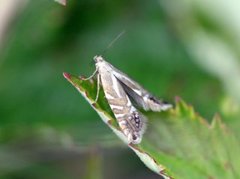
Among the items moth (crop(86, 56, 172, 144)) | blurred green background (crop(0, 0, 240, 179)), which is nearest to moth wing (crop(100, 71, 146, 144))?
moth (crop(86, 56, 172, 144))

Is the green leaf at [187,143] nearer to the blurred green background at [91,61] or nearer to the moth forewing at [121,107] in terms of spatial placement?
the moth forewing at [121,107]

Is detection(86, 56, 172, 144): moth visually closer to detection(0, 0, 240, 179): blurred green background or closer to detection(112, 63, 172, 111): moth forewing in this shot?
detection(112, 63, 172, 111): moth forewing

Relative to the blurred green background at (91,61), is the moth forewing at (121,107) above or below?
below

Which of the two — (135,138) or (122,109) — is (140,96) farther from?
(135,138)

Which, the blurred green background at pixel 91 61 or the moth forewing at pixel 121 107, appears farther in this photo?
the blurred green background at pixel 91 61

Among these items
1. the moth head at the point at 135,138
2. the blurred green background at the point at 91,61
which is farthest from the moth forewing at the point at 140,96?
the blurred green background at the point at 91,61

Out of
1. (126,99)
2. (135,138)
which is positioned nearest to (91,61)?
(126,99)

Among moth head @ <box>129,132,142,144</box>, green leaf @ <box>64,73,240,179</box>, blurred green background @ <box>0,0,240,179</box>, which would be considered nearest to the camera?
moth head @ <box>129,132,142,144</box>
